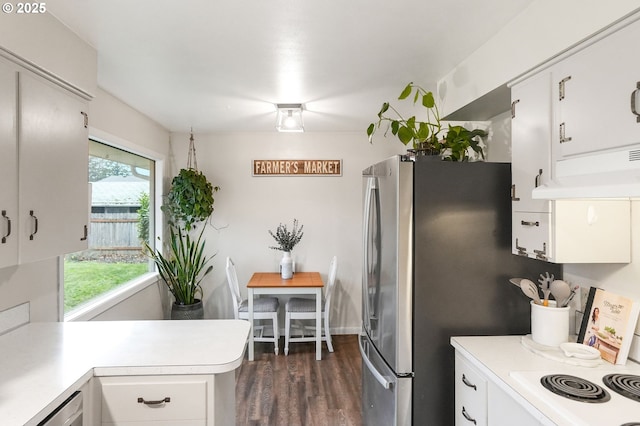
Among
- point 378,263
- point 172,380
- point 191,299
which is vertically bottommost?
point 191,299

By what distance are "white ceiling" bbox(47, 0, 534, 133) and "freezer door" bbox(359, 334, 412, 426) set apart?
69.2 inches

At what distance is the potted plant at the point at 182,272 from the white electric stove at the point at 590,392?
333cm

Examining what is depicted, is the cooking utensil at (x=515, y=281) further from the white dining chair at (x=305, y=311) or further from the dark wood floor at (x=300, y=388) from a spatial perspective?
the white dining chair at (x=305, y=311)

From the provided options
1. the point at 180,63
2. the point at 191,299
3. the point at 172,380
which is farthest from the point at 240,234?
the point at 172,380

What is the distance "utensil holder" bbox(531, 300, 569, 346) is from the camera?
1.57 metres

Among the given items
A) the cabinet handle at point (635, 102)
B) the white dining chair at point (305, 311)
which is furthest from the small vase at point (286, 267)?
the cabinet handle at point (635, 102)

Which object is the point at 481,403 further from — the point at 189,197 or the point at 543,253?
the point at 189,197

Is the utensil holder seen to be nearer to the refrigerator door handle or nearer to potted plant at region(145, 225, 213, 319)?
the refrigerator door handle

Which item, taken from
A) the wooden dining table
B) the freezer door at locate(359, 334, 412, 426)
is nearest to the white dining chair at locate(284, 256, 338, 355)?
the wooden dining table

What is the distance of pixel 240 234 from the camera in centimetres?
424

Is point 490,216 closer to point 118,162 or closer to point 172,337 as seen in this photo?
point 172,337

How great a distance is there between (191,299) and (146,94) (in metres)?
2.21

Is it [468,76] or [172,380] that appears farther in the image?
[468,76]

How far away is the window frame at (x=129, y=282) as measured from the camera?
2369 mm
